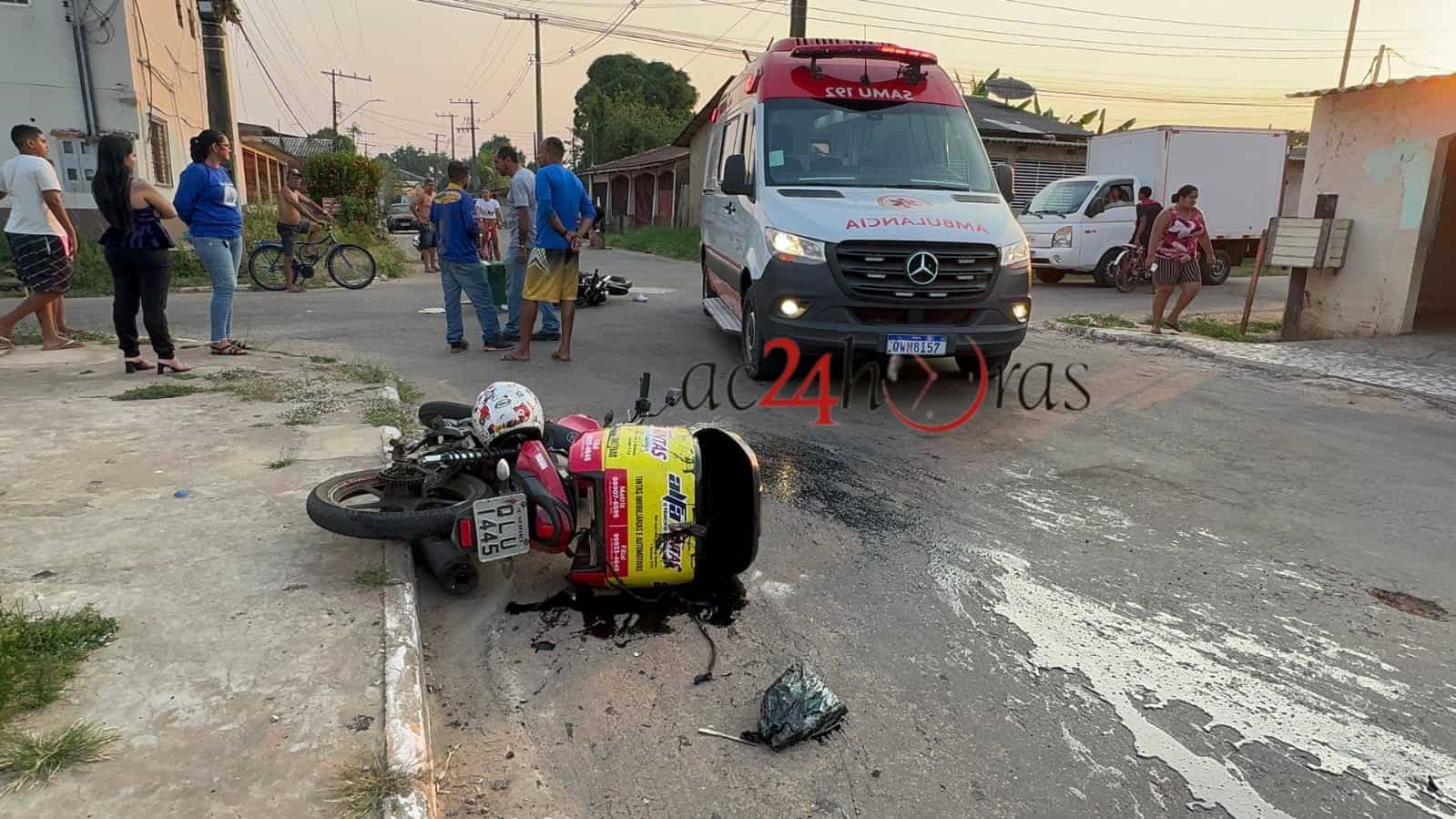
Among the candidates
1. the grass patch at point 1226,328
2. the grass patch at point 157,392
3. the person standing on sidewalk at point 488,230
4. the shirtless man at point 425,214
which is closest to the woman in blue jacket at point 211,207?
the grass patch at point 157,392

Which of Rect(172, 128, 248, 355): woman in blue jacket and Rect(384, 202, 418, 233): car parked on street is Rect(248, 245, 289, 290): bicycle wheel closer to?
Rect(172, 128, 248, 355): woman in blue jacket

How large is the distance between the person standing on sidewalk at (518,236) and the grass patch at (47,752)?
5.87m

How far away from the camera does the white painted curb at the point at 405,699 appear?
2.19 metres

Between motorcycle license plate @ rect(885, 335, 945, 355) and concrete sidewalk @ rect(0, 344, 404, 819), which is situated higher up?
motorcycle license plate @ rect(885, 335, 945, 355)

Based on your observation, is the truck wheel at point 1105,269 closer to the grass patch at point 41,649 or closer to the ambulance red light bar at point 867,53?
the ambulance red light bar at point 867,53

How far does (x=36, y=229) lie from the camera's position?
715 centimetres

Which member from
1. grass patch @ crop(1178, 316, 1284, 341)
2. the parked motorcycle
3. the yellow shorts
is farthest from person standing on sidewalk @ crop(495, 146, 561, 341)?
grass patch @ crop(1178, 316, 1284, 341)

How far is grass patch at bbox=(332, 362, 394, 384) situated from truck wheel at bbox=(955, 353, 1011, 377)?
4.43 m

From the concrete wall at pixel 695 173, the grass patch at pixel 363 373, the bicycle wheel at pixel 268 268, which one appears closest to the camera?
the grass patch at pixel 363 373

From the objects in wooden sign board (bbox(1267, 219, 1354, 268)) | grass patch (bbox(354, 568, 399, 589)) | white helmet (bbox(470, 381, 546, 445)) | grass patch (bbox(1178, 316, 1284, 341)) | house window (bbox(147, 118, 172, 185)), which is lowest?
grass patch (bbox(354, 568, 399, 589))

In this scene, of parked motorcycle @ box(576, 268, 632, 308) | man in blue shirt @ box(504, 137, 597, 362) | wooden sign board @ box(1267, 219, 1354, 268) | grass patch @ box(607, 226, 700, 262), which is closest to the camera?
man in blue shirt @ box(504, 137, 597, 362)

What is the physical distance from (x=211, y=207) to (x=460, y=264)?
6.59 feet

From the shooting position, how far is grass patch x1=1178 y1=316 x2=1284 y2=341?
10.9 m

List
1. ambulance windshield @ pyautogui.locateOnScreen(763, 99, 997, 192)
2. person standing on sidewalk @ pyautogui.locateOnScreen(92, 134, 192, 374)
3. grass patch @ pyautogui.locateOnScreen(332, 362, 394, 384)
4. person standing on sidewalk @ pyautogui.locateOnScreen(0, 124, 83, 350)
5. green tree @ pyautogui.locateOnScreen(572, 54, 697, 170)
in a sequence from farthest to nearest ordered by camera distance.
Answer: green tree @ pyautogui.locateOnScreen(572, 54, 697, 170) → ambulance windshield @ pyautogui.locateOnScreen(763, 99, 997, 192) → person standing on sidewalk @ pyautogui.locateOnScreen(0, 124, 83, 350) → grass patch @ pyautogui.locateOnScreen(332, 362, 394, 384) → person standing on sidewalk @ pyautogui.locateOnScreen(92, 134, 192, 374)
